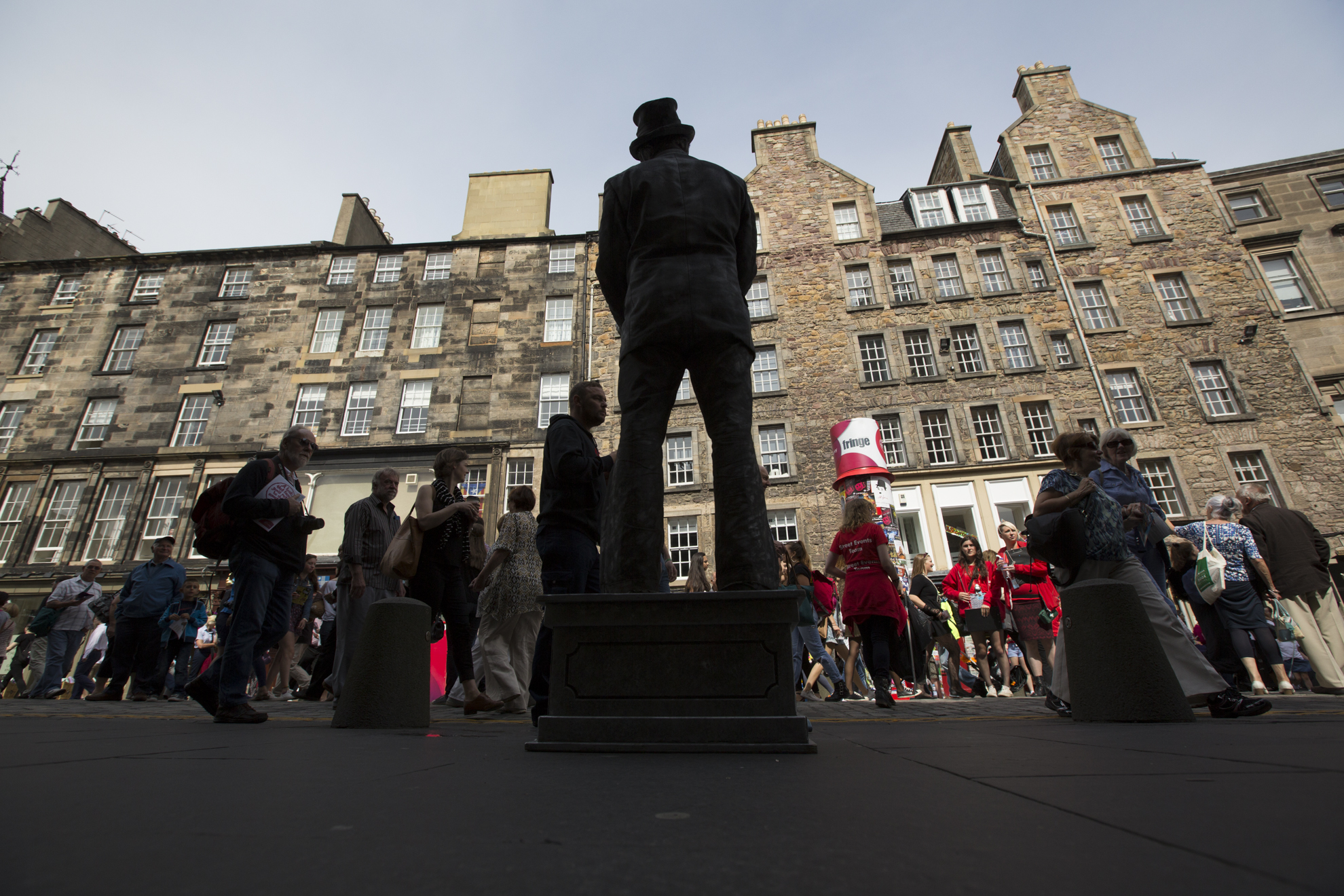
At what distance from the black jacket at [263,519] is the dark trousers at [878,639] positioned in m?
4.77

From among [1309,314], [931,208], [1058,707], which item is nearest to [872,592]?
[1058,707]

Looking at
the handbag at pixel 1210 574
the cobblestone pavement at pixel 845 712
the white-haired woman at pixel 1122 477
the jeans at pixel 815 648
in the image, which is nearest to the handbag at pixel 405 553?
the cobblestone pavement at pixel 845 712

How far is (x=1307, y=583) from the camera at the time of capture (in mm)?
6914

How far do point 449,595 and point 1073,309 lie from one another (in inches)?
993

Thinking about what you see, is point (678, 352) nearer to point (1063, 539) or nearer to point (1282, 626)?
point (1063, 539)

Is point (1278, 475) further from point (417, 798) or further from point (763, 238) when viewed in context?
point (417, 798)

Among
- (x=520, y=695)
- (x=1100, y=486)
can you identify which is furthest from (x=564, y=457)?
(x=1100, y=486)

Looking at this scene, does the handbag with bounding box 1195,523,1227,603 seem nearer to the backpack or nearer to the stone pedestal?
the stone pedestal

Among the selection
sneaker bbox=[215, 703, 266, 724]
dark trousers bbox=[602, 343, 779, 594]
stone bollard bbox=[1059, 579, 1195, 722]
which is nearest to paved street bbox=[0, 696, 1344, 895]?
dark trousers bbox=[602, 343, 779, 594]

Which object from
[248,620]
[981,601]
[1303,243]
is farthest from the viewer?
[1303,243]

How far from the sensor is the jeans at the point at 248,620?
407cm

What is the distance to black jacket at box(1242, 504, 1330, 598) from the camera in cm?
694

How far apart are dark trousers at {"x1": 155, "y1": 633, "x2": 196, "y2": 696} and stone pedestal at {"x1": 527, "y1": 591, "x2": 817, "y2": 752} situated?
937 centimetres

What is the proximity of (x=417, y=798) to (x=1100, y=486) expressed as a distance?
5.09m
